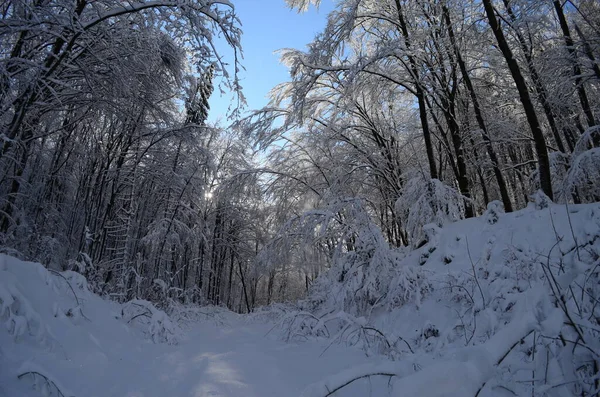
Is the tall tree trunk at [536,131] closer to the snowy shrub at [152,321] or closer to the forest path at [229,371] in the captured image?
the forest path at [229,371]

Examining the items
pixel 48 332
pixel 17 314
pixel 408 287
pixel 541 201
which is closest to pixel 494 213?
pixel 541 201

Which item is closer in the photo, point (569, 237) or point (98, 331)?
point (98, 331)

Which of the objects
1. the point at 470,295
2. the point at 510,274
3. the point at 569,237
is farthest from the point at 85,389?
the point at 569,237

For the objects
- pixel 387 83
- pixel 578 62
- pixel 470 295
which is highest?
pixel 387 83

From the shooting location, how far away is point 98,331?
2879mm

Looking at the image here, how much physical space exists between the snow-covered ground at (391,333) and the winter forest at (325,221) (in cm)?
2

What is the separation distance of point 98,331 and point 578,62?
915 cm

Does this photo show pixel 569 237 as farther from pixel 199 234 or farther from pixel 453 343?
pixel 199 234

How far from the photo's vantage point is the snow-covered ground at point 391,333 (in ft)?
4.48

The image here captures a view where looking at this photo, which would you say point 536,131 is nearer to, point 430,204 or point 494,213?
point 494,213

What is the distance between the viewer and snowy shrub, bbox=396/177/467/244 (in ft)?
18.4

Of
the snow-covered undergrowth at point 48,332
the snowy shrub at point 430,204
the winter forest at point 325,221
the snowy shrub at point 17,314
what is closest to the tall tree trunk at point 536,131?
the winter forest at point 325,221

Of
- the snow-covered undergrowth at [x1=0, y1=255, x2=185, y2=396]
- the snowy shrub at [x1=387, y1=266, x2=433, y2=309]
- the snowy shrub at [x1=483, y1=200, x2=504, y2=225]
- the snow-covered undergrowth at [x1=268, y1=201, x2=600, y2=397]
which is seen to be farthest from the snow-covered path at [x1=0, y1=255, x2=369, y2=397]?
the snowy shrub at [x1=483, y1=200, x2=504, y2=225]

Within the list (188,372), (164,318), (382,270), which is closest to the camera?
(188,372)
